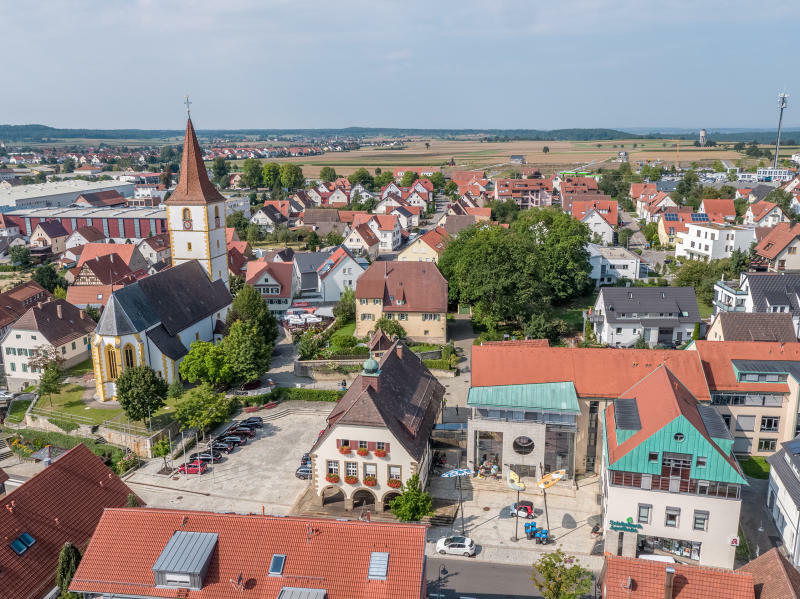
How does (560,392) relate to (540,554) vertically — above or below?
above

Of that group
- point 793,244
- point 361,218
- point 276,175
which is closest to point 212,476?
point 793,244

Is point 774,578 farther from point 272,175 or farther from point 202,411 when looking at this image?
point 272,175

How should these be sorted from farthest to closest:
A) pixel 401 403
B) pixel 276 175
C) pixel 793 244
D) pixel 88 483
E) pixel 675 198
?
pixel 276 175, pixel 675 198, pixel 793 244, pixel 401 403, pixel 88 483

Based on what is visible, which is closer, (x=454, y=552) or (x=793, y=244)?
(x=454, y=552)

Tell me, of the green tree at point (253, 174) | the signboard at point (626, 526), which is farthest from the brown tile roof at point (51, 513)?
the green tree at point (253, 174)

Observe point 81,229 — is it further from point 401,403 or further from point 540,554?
point 540,554

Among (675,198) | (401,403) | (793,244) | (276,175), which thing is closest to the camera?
(401,403)

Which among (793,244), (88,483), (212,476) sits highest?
(793,244)

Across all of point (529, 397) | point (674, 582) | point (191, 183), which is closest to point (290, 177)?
point (191, 183)
